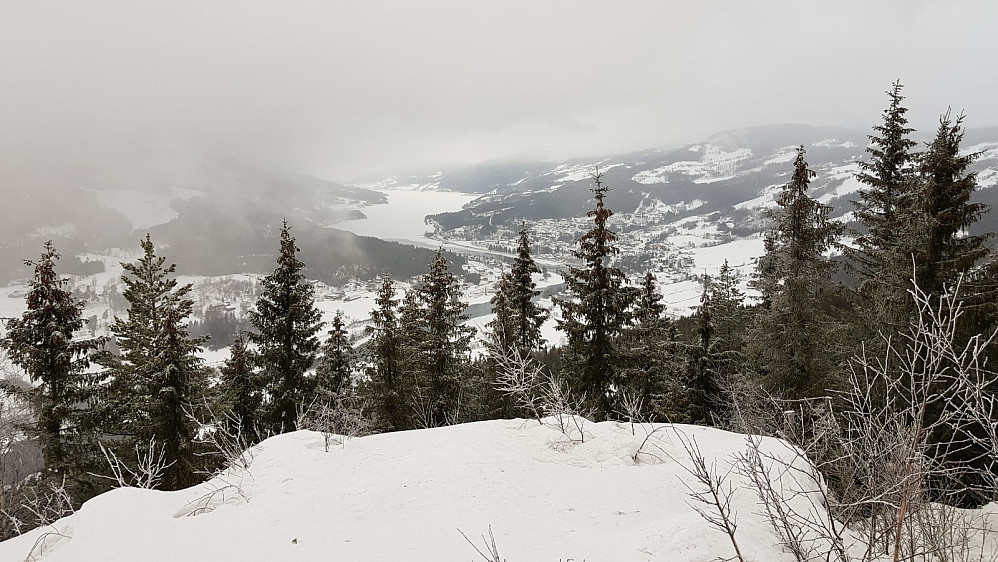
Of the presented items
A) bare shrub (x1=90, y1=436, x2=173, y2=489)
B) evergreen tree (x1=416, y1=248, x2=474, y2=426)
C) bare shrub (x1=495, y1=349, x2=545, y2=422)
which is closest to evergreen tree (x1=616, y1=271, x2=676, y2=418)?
bare shrub (x1=495, y1=349, x2=545, y2=422)

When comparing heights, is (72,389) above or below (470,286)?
above

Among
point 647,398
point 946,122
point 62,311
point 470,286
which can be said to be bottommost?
point 470,286

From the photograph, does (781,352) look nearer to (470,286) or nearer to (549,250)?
(470,286)

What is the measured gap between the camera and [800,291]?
47.8 ft

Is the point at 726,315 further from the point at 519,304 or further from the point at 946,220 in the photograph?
the point at 946,220

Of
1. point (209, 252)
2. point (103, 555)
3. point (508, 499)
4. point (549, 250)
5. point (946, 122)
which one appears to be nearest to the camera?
point (103, 555)

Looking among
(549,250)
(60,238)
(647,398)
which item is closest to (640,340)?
(647,398)

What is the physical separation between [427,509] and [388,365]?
14285 mm

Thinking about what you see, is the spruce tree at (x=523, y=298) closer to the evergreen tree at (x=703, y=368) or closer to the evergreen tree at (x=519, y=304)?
the evergreen tree at (x=519, y=304)

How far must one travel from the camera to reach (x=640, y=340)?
1702 centimetres

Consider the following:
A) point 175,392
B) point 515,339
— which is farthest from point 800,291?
point 175,392

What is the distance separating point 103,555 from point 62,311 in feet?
40.9

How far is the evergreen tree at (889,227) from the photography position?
11094 millimetres

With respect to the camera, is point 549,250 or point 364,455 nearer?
point 364,455
